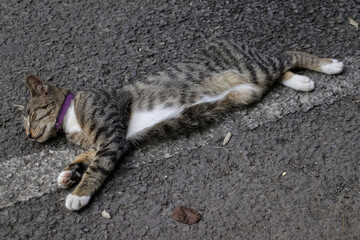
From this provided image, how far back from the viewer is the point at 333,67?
407cm

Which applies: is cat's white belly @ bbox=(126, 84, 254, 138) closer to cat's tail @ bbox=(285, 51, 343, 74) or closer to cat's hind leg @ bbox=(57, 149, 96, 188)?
cat's hind leg @ bbox=(57, 149, 96, 188)

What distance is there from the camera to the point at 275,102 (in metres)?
4.01

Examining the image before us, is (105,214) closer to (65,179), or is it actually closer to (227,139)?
(65,179)

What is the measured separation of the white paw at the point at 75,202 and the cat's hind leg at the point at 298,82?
218 cm

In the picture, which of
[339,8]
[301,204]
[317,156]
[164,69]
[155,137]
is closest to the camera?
[301,204]

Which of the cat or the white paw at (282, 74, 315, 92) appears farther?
the white paw at (282, 74, 315, 92)

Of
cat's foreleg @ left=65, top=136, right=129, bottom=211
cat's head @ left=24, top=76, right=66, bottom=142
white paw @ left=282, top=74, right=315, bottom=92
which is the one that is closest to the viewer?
cat's foreleg @ left=65, top=136, right=129, bottom=211

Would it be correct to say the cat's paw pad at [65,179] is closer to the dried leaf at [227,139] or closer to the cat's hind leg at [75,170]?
the cat's hind leg at [75,170]

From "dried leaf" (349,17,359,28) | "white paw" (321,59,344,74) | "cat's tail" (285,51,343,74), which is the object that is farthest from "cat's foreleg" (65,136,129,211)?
"dried leaf" (349,17,359,28)

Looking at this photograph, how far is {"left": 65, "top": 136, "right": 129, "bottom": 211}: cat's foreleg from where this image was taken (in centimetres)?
321

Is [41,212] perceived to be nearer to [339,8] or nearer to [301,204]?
[301,204]

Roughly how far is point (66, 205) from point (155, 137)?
102 centimetres

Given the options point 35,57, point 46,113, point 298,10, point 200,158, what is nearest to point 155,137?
point 200,158

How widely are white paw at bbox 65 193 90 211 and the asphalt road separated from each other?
6cm
